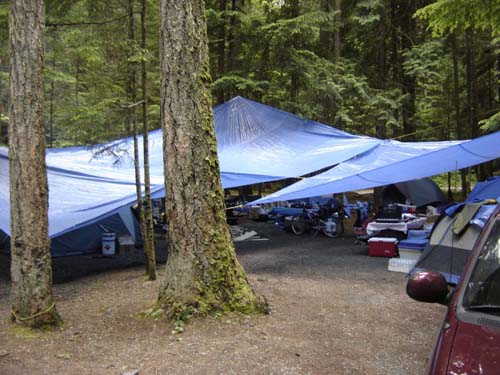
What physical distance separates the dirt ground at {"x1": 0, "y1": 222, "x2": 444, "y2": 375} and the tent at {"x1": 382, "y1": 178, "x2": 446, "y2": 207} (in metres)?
5.85

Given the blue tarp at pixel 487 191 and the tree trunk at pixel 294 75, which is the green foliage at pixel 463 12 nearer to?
the blue tarp at pixel 487 191

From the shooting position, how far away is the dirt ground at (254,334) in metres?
3.19

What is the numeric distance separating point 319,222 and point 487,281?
25.6ft

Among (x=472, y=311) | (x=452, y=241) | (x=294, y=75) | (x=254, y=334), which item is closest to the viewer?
(x=472, y=311)

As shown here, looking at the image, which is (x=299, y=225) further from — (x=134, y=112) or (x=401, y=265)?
(x=134, y=112)

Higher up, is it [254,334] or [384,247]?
[384,247]

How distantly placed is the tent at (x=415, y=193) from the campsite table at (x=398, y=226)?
358cm

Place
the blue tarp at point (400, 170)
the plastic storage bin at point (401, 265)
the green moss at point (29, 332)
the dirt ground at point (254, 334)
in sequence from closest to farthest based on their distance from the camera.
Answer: the dirt ground at point (254, 334) → the green moss at point (29, 332) → the plastic storage bin at point (401, 265) → the blue tarp at point (400, 170)

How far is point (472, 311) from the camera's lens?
5.77 ft

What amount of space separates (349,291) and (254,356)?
2187mm

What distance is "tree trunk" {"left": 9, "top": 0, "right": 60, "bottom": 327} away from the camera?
385cm

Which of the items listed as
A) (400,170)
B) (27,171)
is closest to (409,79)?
(400,170)

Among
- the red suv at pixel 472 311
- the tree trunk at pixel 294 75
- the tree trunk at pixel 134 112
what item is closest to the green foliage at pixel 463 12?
the tree trunk at pixel 134 112

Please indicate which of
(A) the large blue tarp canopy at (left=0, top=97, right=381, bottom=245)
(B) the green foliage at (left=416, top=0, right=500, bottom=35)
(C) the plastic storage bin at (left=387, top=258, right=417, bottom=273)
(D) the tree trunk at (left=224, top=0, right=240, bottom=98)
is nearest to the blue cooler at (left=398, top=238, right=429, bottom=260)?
(C) the plastic storage bin at (left=387, top=258, right=417, bottom=273)
